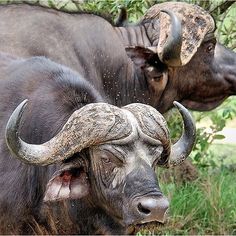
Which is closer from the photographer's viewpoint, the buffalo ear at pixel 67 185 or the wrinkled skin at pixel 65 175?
the wrinkled skin at pixel 65 175

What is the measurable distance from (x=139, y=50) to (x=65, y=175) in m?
2.60

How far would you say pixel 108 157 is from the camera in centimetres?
529

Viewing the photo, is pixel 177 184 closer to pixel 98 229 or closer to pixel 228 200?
pixel 228 200

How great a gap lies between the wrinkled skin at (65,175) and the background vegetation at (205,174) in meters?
1.95

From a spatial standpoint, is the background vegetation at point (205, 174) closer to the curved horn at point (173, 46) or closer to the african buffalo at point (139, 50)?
the african buffalo at point (139, 50)

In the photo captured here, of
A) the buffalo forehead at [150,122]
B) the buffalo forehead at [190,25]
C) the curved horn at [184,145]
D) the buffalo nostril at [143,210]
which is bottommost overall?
the buffalo forehead at [190,25]

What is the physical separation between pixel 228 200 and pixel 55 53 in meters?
2.00

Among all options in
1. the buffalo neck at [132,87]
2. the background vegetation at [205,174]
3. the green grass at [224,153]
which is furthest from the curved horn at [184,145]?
the green grass at [224,153]

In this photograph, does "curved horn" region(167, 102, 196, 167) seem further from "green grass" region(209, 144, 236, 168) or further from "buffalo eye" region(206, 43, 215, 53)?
"green grass" region(209, 144, 236, 168)

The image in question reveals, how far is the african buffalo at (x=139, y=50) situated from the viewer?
24.5 feet

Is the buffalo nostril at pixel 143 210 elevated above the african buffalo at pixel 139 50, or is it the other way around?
the buffalo nostril at pixel 143 210

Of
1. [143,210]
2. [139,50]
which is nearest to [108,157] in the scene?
[143,210]

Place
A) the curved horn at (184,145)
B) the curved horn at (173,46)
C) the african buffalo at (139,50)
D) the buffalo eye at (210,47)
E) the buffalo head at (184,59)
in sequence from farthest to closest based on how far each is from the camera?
the buffalo eye at (210,47) → the buffalo head at (184,59) → the african buffalo at (139,50) → the curved horn at (173,46) → the curved horn at (184,145)

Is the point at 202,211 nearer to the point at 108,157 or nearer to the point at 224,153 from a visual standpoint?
the point at 224,153
